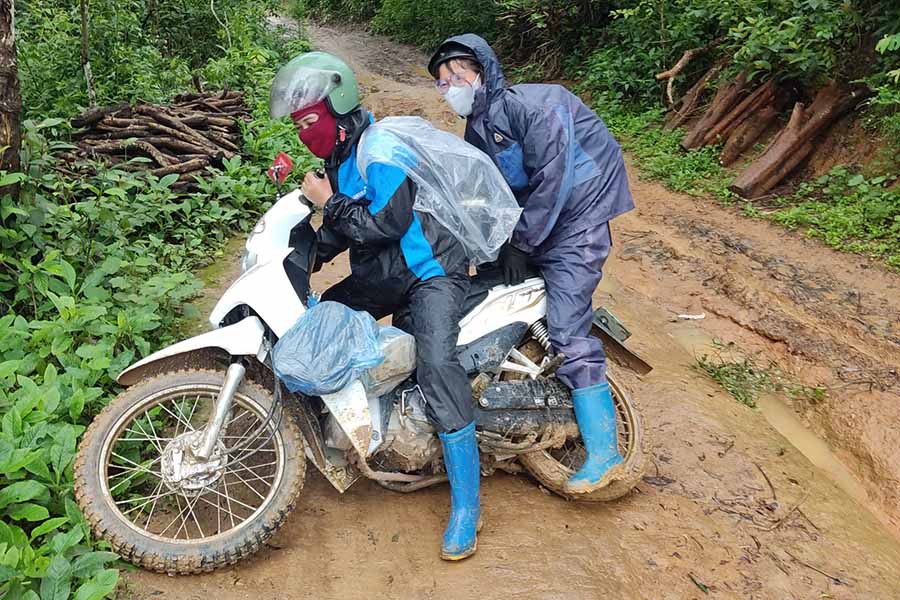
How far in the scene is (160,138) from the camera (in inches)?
249

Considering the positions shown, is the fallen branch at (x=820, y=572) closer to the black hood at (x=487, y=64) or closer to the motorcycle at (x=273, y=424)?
the motorcycle at (x=273, y=424)

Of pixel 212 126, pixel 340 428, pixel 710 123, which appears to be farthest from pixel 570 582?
pixel 710 123

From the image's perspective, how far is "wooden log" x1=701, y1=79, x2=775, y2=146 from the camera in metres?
7.95

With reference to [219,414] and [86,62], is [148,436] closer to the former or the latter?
[219,414]

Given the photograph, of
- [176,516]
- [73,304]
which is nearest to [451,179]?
[176,516]

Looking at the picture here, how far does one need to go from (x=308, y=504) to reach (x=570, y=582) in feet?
3.87

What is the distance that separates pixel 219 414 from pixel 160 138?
15.4ft

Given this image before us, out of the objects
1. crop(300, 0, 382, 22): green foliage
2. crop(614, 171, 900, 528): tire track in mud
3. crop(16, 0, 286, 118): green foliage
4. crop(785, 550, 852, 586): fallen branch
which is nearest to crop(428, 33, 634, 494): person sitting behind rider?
crop(785, 550, 852, 586): fallen branch

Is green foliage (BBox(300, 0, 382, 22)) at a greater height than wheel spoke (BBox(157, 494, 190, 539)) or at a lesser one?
lesser

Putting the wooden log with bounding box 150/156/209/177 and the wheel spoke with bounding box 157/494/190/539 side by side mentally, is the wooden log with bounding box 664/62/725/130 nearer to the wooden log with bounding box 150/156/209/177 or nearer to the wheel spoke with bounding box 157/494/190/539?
the wooden log with bounding box 150/156/209/177

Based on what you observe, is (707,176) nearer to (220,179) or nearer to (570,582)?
(220,179)

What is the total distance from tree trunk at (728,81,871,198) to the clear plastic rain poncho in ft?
16.7

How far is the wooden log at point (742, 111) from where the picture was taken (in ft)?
26.1

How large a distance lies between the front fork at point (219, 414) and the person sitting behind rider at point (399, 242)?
0.70 meters
